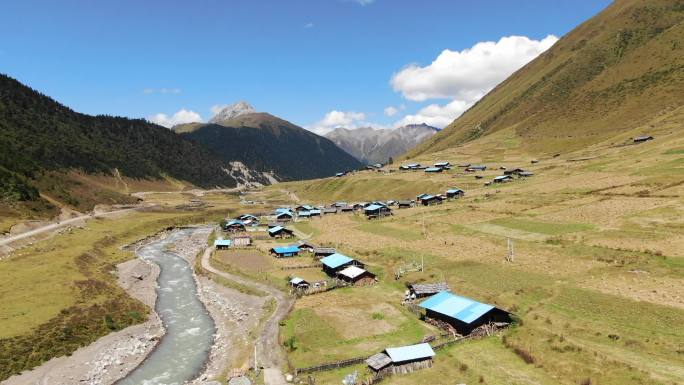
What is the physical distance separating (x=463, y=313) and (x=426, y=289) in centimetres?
1109

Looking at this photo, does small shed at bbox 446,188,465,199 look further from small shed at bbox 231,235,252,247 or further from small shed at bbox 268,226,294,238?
small shed at bbox 231,235,252,247

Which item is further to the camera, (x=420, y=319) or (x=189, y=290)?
(x=189, y=290)

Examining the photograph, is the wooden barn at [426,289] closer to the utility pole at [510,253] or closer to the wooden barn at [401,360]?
the utility pole at [510,253]

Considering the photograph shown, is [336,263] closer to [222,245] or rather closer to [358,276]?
[358,276]

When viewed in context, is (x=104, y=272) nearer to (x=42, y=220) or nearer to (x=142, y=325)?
(x=142, y=325)

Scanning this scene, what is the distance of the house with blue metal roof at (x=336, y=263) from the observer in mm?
71938

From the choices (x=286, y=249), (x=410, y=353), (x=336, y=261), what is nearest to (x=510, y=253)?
(x=336, y=261)

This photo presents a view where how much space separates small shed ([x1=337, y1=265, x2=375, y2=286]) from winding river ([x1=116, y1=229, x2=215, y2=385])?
20.8 metres

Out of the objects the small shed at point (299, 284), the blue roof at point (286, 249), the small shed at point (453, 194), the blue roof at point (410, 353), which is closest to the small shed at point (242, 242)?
the blue roof at point (286, 249)

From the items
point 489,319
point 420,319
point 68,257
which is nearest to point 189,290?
point 68,257

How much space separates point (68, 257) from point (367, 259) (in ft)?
189

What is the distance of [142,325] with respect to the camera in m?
58.1

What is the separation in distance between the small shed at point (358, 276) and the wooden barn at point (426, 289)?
33.0 feet

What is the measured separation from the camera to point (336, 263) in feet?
238
